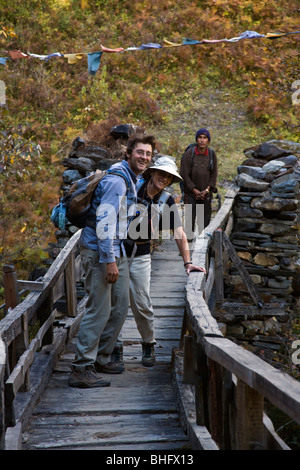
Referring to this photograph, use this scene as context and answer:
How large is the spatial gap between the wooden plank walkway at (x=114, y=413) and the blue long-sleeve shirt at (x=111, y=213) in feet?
4.13

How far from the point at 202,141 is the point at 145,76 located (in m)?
11.9

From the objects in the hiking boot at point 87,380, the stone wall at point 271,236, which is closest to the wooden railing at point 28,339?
the hiking boot at point 87,380

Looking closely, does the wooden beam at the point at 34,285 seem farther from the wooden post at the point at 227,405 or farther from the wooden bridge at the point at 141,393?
the wooden post at the point at 227,405

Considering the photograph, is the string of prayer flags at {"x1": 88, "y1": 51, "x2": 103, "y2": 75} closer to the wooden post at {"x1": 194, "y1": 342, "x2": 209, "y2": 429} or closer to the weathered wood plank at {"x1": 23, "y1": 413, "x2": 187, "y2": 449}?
the weathered wood plank at {"x1": 23, "y1": 413, "x2": 187, "y2": 449}

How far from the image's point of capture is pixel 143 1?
23016 millimetres

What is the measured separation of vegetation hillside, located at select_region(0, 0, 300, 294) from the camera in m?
18.9

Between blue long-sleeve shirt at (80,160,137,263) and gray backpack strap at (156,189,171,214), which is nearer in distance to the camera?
blue long-sleeve shirt at (80,160,137,263)

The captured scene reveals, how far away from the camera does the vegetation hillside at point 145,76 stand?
1894 centimetres

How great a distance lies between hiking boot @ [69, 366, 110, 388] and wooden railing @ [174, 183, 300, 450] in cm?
71

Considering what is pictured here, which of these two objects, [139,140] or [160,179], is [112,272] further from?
[139,140]

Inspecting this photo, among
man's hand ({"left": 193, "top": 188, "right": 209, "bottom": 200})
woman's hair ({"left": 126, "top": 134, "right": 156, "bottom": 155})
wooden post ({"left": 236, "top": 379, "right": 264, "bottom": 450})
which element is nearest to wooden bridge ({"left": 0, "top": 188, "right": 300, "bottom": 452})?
wooden post ({"left": 236, "top": 379, "right": 264, "bottom": 450})

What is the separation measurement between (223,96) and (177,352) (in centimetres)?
1676

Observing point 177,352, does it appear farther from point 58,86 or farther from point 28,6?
point 28,6
